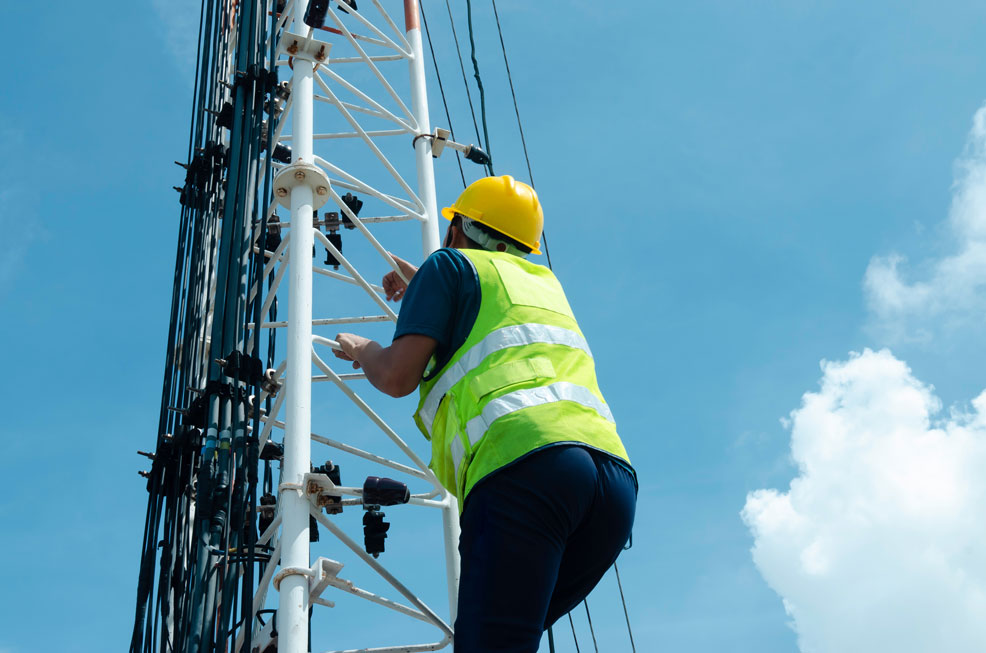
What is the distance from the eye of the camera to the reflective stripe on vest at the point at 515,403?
296 centimetres

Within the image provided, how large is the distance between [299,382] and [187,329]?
2799mm

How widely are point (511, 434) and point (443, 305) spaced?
0.53 metres

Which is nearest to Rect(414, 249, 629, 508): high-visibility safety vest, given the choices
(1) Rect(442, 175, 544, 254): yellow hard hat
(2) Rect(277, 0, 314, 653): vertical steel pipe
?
(1) Rect(442, 175, 544, 254): yellow hard hat

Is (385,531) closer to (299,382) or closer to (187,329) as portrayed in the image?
(299,382)

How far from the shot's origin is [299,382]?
4.98 m

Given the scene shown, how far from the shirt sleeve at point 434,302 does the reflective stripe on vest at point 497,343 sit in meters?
0.11

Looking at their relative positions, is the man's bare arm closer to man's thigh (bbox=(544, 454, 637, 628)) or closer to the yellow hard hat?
man's thigh (bbox=(544, 454, 637, 628))

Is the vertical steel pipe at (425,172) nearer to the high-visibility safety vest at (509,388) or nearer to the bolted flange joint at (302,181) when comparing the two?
the bolted flange joint at (302,181)

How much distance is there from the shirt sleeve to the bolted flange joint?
2704 mm

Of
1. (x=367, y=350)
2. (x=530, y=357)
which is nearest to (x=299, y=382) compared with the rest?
(x=367, y=350)

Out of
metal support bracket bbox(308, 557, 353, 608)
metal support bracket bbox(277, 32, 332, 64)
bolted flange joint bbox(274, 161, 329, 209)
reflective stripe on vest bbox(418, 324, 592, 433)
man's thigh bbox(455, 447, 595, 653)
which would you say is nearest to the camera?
man's thigh bbox(455, 447, 595, 653)

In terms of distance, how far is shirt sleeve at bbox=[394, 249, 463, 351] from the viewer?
3186 mm

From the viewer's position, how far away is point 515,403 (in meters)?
2.97

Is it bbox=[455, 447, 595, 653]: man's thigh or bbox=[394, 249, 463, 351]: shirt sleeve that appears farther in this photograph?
bbox=[394, 249, 463, 351]: shirt sleeve
